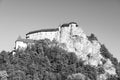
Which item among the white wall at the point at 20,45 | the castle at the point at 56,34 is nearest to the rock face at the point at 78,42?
the castle at the point at 56,34

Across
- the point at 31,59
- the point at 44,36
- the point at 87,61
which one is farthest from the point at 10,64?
the point at 87,61

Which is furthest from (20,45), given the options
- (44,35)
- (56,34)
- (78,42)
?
(78,42)

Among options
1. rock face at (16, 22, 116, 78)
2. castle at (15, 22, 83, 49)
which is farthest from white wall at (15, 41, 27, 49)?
rock face at (16, 22, 116, 78)

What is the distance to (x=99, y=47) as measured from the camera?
183 feet

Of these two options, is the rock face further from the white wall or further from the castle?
the white wall

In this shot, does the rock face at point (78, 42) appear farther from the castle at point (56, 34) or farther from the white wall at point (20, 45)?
the white wall at point (20, 45)

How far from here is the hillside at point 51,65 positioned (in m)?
41.7

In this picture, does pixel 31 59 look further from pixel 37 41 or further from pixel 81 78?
pixel 81 78

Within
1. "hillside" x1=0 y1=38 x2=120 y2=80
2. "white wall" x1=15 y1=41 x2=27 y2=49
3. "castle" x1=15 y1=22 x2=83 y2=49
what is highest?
"castle" x1=15 y1=22 x2=83 y2=49

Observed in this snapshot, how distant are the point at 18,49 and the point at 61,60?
1099 centimetres

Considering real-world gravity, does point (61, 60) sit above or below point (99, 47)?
below

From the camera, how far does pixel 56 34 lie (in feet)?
180

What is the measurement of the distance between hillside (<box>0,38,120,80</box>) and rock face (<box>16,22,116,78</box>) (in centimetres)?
54

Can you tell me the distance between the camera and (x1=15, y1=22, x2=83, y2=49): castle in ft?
173
